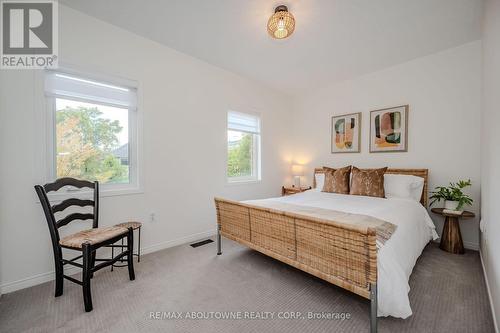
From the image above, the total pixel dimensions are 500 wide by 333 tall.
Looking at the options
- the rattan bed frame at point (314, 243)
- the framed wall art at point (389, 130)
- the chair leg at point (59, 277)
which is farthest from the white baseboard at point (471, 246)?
the chair leg at point (59, 277)

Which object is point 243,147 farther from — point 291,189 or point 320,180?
point 320,180

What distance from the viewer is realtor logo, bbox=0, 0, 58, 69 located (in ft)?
6.54

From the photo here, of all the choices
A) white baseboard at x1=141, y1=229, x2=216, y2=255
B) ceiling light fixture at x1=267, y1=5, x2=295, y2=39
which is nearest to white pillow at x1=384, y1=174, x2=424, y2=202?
ceiling light fixture at x1=267, y1=5, x2=295, y2=39

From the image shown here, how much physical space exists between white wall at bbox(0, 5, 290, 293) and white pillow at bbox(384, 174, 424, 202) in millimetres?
2141

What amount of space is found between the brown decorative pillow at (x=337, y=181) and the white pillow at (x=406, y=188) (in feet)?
1.88

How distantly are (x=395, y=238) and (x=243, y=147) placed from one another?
2884mm

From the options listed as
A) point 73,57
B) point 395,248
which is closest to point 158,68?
point 73,57

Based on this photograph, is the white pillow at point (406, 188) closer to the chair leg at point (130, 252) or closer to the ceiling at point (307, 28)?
the ceiling at point (307, 28)

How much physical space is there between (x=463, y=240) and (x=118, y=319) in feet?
13.4

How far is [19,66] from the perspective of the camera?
6.62ft

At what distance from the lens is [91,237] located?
Answer: 1.86 metres

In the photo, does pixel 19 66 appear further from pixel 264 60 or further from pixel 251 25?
→ pixel 264 60

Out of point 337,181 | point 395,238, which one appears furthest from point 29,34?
point 337,181

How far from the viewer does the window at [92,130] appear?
2238mm
